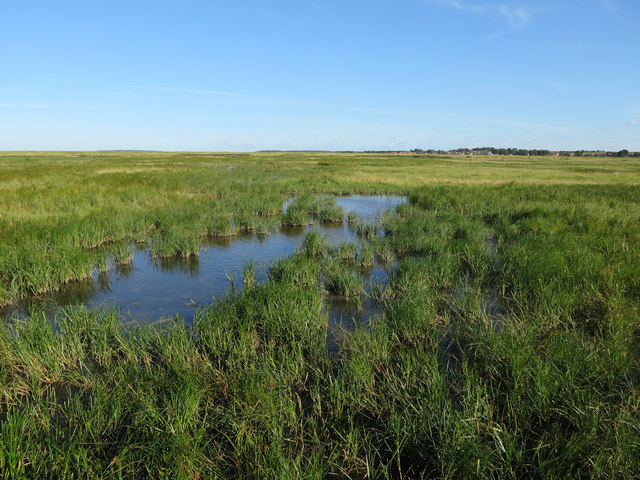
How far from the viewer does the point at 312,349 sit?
6367 mm

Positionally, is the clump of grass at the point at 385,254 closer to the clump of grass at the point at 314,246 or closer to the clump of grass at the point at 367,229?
the clump of grass at the point at 314,246

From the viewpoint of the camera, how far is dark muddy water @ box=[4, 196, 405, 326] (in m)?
8.77

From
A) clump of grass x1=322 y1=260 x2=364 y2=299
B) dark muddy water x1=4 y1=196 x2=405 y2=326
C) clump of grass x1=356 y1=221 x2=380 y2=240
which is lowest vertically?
dark muddy water x1=4 y1=196 x2=405 y2=326

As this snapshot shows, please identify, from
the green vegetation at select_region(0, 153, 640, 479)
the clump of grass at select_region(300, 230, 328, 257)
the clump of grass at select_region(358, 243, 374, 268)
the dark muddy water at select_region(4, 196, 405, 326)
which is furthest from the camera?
the clump of grass at select_region(300, 230, 328, 257)

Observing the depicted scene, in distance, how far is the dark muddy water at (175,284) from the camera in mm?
8766

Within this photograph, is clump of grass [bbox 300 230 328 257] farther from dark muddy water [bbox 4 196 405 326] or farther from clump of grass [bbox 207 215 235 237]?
clump of grass [bbox 207 215 235 237]

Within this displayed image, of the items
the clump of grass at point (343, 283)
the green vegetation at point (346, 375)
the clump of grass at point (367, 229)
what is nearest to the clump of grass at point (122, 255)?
the green vegetation at point (346, 375)

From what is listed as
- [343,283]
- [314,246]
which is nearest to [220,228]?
[314,246]

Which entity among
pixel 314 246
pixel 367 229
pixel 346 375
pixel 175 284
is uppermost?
pixel 367 229

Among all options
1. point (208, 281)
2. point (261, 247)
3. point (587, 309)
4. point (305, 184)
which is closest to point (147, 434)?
point (208, 281)

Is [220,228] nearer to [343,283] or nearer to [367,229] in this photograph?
[367,229]

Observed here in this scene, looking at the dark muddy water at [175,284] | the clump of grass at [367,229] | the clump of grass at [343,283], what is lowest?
the dark muddy water at [175,284]

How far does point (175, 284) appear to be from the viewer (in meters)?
10.9

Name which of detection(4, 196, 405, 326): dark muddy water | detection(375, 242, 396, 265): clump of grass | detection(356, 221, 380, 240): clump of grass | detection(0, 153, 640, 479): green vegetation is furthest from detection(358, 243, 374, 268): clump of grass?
detection(356, 221, 380, 240): clump of grass
